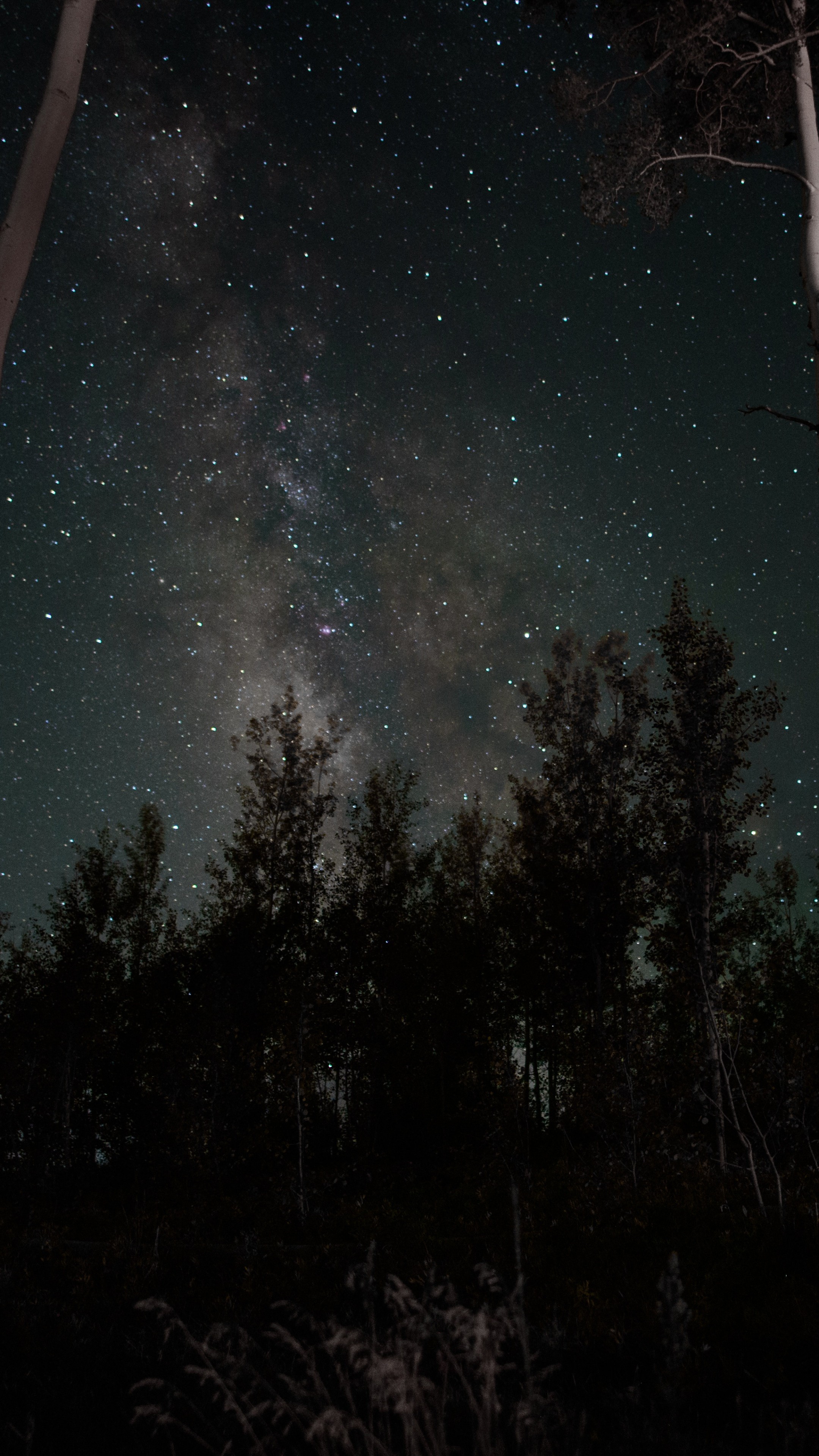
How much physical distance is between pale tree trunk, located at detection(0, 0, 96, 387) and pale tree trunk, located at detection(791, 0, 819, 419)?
5214 mm

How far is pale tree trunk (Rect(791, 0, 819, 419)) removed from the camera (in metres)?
5.55

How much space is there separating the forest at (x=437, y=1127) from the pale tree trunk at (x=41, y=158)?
4.37 metres

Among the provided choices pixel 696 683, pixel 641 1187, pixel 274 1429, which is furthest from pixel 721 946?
pixel 274 1429

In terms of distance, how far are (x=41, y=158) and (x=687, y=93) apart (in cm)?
716

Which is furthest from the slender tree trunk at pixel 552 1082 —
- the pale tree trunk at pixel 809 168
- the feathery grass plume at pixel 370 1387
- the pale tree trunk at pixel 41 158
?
the pale tree trunk at pixel 41 158

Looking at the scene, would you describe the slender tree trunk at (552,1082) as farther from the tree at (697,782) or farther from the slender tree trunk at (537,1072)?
the tree at (697,782)

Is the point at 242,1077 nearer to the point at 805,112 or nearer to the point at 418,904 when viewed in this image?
the point at 418,904

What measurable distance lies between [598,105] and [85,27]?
19.6 ft

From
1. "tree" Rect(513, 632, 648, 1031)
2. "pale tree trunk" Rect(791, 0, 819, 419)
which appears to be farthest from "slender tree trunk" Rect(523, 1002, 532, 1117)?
"pale tree trunk" Rect(791, 0, 819, 419)

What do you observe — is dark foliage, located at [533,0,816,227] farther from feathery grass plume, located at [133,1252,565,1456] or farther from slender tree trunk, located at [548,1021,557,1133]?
slender tree trunk, located at [548,1021,557,1133]

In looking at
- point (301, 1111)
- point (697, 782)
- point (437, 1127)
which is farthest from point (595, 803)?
point (437, 1127)

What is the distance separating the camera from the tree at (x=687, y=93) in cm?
669

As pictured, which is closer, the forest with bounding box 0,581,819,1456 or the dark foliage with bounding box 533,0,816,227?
the forest with bounding box 0,581,819,1456

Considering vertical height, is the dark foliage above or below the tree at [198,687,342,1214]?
above
